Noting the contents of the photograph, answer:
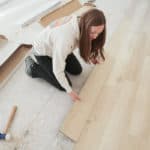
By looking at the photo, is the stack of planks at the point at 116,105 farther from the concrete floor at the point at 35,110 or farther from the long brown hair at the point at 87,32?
the long brown hair at the point at 87,32

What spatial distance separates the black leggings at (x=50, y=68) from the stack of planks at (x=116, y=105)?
6.0 inches

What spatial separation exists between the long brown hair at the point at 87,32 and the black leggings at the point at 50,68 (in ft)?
1.08

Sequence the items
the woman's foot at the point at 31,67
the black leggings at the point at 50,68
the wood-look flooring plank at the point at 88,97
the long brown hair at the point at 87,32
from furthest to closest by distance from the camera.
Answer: the woman's foot at the point at 31,67 < the black leggings at the point at 50,68 < the wood-look flooring plank at the point at 88,97 < the long brown hair at the point at 87,32

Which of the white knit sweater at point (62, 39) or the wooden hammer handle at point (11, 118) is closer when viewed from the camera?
the white knit sweater at point (62, 39)

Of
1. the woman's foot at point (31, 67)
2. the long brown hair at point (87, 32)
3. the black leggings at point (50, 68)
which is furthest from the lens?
the woman's foot at point (31, 67)

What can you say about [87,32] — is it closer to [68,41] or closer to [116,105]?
[68,41]

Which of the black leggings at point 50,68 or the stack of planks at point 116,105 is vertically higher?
the black leggings at point 50,68

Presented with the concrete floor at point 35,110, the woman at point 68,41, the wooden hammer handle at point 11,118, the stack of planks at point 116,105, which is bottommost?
the stack of planks at point 116,105

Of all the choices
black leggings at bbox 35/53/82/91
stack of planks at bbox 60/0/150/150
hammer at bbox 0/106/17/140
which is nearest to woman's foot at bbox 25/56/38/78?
black leggings at bbox 35/53/82/91

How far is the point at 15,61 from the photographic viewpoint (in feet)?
7.16

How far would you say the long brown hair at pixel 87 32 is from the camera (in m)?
1.35

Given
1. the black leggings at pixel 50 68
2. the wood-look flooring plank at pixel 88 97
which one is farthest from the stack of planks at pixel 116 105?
the black leggings at pixel 50 68

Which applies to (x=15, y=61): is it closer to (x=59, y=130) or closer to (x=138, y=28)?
(x=59, y=130)

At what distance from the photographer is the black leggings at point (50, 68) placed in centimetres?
184
